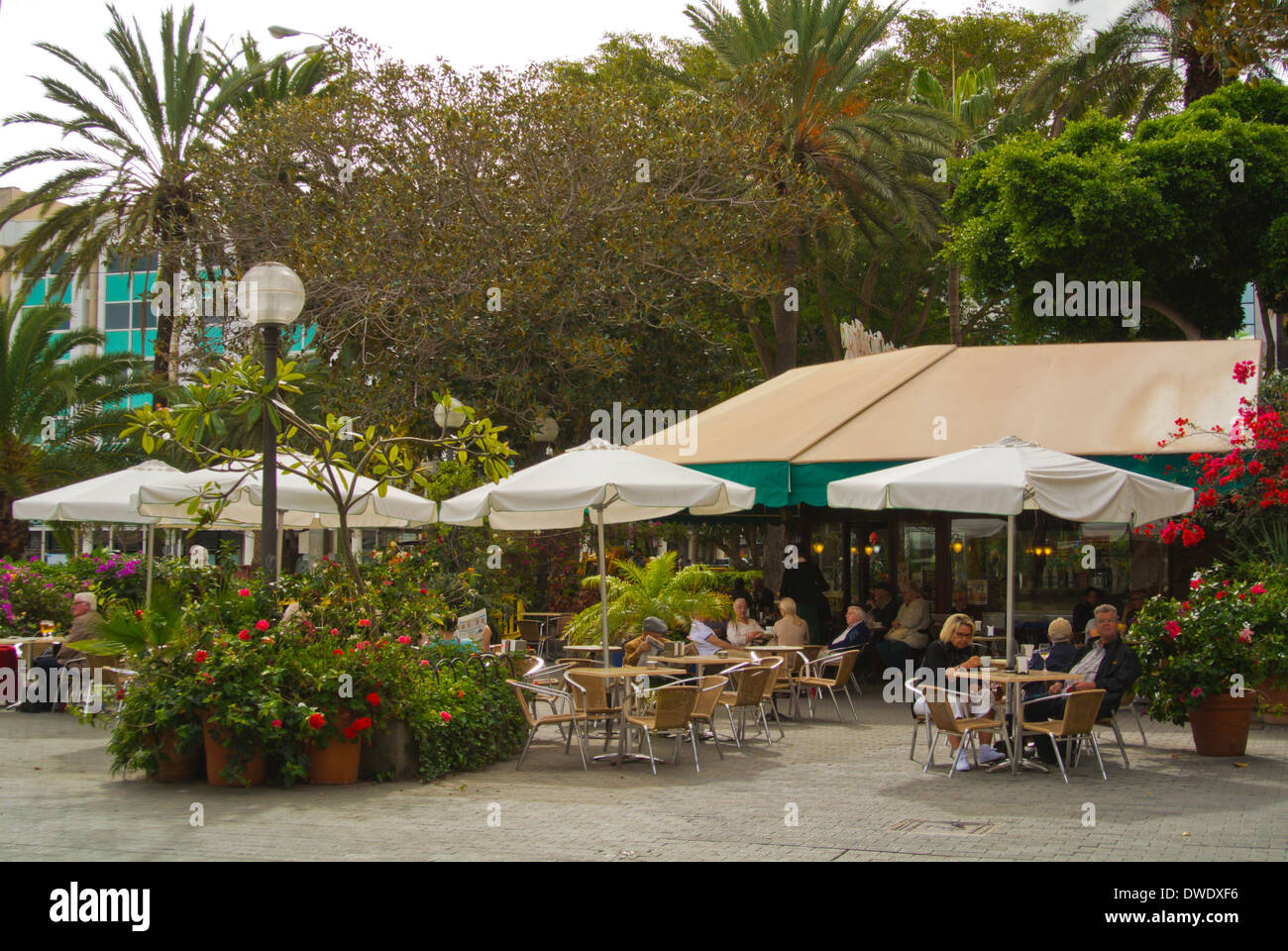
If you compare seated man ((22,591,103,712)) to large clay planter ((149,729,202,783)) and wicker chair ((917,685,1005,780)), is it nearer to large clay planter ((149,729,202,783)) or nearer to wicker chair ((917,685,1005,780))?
large clay planter ((149,729,202,783))

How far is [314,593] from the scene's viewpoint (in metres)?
9.84

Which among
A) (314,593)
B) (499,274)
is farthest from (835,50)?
(314,593)

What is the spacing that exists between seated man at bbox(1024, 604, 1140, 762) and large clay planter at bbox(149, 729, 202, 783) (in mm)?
6493

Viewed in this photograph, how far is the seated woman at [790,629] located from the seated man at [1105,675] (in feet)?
13.2

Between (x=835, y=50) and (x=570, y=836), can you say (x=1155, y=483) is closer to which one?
(x=570, y=836)

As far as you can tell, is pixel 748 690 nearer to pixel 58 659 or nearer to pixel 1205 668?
pixel 1205 668

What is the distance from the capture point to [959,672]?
9.94 meters

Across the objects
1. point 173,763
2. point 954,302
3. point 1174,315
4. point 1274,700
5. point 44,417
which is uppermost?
point 954,302

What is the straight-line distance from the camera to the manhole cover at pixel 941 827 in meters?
7.50

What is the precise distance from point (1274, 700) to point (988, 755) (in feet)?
12.0

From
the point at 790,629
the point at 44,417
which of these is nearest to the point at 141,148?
the point at 44,417

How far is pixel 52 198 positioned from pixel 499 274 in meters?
10.6

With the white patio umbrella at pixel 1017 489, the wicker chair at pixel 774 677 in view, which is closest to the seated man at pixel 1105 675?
the white patio umbrella at pixel 1017 489

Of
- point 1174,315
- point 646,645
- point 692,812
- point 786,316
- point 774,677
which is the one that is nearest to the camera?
point 692,812
